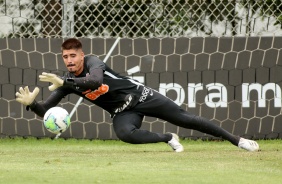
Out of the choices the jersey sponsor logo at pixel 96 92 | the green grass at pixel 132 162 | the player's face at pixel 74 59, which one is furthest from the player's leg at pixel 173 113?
the player's face at pixel 74 59

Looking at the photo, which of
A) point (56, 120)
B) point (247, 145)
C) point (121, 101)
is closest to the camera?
point (56, 120)

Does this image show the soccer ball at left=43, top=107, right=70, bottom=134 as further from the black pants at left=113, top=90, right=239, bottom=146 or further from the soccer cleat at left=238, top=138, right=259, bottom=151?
the soccer cleat at left=238, top=138, right=259, bottom=151

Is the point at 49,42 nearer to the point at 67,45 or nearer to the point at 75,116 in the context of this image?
the point at 75,116

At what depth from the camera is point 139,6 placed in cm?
1215

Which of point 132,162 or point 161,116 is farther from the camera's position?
point 161,116

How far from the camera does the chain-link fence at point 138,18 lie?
39.7ft

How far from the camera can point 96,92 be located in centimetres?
974

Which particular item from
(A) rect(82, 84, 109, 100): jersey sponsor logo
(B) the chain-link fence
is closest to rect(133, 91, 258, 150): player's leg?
(A) rect(82, 84, 109, 100): jersey sponsor logo

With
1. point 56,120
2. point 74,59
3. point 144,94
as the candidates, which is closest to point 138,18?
point 144,94

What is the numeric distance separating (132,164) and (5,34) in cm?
429

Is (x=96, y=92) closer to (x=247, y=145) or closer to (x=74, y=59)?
(x=74, y=59)

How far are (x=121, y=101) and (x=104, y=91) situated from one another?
267 millimetres

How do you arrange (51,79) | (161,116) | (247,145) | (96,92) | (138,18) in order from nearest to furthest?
(51,79)
(96,92)
(247,145)
(161,116)
(138,18)

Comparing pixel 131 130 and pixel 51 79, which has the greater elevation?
pixel 51 79
